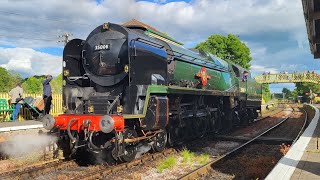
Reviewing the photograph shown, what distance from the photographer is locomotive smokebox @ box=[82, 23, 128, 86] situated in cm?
880

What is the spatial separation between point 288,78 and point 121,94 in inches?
2122

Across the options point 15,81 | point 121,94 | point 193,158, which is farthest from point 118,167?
point 15,81

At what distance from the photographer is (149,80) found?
356 inches

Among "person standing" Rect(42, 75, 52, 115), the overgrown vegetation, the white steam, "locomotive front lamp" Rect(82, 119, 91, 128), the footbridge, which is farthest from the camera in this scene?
the overgrown vegetation

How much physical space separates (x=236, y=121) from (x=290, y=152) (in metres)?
9.40

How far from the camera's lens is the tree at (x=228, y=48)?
154 feet

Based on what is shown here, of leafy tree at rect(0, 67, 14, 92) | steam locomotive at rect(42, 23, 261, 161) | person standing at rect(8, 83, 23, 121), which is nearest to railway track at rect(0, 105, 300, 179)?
steam locomotive at rect(42, 23, 261, 161)

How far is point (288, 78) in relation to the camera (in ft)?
188

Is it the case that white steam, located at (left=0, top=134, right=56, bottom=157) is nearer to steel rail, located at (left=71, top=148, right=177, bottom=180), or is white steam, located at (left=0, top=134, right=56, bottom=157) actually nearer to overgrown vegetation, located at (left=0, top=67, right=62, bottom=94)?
steel rail, located at (left=71, top=148, right=177, bottom=180)

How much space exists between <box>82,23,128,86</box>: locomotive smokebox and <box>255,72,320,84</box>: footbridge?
49941mm

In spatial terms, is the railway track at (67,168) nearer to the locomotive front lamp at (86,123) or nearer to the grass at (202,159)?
the grass at (202,159)

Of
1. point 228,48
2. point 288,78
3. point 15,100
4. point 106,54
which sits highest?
point 228,48

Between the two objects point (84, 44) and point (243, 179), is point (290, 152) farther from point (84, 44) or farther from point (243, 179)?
point (84, 44)

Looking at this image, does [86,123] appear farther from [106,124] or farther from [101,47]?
[101,47]
